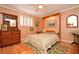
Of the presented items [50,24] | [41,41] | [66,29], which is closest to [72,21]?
[66,29]

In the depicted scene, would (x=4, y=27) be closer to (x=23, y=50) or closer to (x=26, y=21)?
→ (x=26, y=21)

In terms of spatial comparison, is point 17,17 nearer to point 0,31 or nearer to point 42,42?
point 0,31

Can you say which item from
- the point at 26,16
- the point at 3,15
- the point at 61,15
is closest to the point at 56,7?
the point at 61,15

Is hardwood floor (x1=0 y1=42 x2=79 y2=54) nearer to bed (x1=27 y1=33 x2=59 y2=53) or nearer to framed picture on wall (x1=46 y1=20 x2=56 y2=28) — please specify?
bed (x1=27 y1=33 x2=59 y2=53)

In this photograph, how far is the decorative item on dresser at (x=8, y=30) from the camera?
293 cm

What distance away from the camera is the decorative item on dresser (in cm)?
293

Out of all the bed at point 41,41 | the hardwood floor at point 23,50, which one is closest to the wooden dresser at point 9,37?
the hardwood floor at point 23,50

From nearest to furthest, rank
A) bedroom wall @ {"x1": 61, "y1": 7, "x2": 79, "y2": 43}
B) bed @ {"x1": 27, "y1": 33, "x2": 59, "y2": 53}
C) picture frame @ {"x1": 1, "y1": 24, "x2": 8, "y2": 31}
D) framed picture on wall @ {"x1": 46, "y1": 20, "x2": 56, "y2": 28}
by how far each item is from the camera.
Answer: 1. bedroom wall @ {"x1": 61, "y1": 7, "x2": 79, "y2": 43}
2. bed @ {"x1": 27, "y1": 33, "x2": 59, "y2": 53}
3. framed picture on wall @ {"x1": 46, "y1": 20, "x2": 56, "y2": 28}
4. picture frame @ {"x1": 1, "y1": 24, "x2": 8, "y2": 31}

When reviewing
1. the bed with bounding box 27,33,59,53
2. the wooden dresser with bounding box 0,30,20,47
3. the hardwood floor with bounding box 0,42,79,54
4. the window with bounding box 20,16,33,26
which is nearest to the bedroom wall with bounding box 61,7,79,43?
the hardwood floor with bounding box 0,42,79,54

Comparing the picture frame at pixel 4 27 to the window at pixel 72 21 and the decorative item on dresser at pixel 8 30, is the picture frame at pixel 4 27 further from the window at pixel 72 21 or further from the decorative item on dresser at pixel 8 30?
the window at pixel 72 21

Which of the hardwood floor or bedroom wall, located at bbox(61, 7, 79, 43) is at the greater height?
bedroom wall, located at bbox(61, 7, 79, 43)

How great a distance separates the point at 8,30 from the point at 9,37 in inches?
11.8

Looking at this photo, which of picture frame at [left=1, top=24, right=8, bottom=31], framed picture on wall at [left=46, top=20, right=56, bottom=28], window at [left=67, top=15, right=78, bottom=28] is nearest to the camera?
window at [left=67, top=15, right=78, bottom=28]

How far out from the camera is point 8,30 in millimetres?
3236
